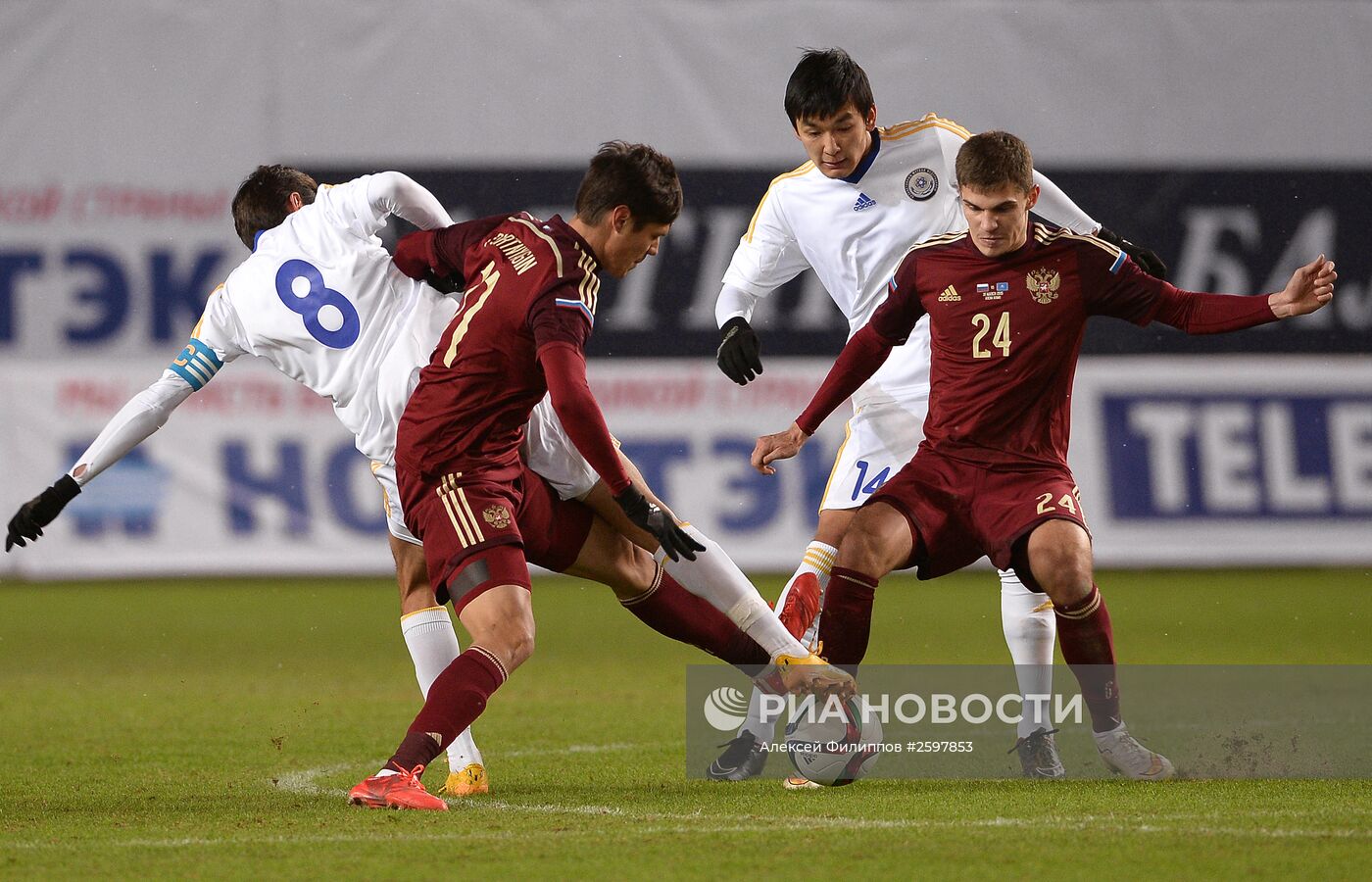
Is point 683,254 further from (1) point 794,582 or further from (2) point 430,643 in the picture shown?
(2) point 430,643

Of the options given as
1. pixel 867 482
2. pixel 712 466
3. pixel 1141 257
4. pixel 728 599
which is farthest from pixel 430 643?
pixel 712 466

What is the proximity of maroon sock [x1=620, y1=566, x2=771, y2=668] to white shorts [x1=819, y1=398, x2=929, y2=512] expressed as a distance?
0.63 m

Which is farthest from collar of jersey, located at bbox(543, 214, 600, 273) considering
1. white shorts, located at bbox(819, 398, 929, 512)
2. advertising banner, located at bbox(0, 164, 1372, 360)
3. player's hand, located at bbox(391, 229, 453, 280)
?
advertising banner, located at bbox(0, 164, 1372, 360)

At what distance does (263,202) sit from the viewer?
515 cm

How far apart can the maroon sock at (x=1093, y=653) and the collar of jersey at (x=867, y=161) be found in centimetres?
158

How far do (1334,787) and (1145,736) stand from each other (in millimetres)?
1190

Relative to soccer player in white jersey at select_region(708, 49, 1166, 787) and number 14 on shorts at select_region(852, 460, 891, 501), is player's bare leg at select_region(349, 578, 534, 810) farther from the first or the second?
number 14 on shorts at select_region(852, 460, 891, 501)

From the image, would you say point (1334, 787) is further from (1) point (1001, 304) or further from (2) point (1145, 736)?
(1) point (1001, 304)

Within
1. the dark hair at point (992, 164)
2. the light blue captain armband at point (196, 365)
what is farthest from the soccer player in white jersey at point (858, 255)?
the light blue captain armband at point (196, 365)

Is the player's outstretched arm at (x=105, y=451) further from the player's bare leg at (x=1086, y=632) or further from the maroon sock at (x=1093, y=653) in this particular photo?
the maroon sock at (x=1093, y=653)

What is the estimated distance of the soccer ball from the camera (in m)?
4.57

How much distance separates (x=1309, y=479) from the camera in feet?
35.1

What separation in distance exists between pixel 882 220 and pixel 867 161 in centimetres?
20

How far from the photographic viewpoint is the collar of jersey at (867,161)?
5.34 metres
